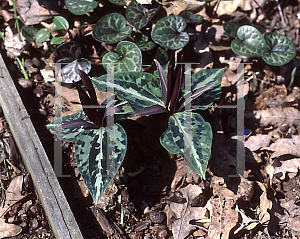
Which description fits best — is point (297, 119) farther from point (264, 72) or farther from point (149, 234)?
point (149, 234)

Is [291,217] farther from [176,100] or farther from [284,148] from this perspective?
[176,100]

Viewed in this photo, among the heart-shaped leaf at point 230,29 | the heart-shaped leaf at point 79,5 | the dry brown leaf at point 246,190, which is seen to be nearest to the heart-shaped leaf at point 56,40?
the heart-shaped leaf at point 79,5

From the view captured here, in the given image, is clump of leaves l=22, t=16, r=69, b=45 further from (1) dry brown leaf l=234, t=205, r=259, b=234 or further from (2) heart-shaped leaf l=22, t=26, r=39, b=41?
(1) dry brown leaf l=234, t=205, r=259, b=234

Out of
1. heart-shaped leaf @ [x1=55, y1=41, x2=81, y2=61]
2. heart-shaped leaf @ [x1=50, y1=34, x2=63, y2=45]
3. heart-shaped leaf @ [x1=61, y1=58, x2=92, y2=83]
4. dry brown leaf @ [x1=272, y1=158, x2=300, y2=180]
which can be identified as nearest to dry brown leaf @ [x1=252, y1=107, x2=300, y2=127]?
dry brown leaf @ [x1=272, y1=158, x2=300, y2=180]

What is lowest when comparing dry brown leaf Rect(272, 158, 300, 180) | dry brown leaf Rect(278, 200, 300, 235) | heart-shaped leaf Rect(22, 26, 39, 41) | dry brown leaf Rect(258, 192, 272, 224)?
dry brown leaf Rect(278, 200, 300, 235)

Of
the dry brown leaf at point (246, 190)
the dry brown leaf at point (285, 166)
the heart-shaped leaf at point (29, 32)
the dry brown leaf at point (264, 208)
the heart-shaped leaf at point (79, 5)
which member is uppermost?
the heart-shaped leaf at point (79, 5)

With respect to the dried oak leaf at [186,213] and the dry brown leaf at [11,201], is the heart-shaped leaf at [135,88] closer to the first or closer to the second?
the dried oak leaf at [186,213]

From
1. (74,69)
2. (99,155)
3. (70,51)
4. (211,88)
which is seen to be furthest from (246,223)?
(70,51)
